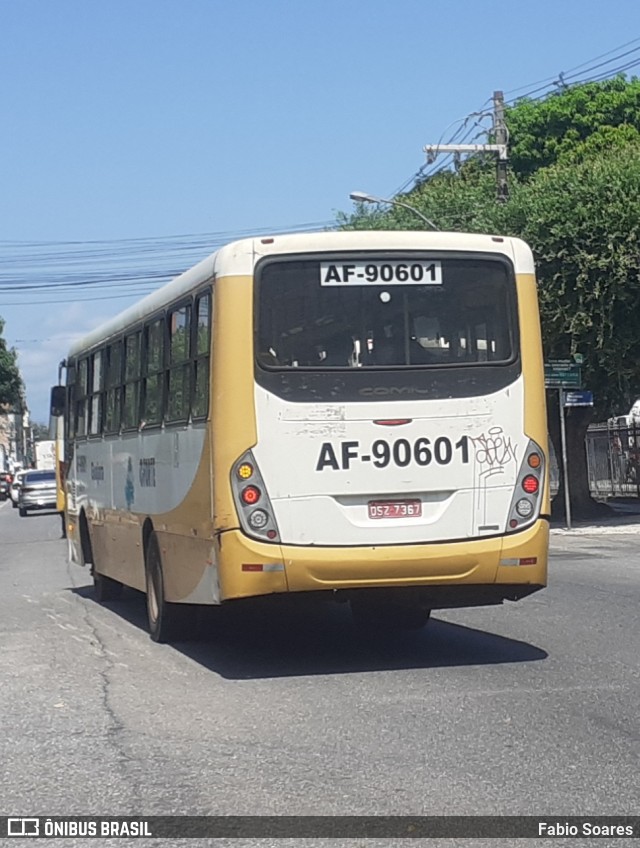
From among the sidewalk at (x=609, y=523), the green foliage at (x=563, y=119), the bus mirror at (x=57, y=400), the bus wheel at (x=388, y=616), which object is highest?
the green foliage at (x=563, y=119)

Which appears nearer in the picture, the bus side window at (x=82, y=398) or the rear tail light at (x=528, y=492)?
the rear tail light at (x=528, y=492)

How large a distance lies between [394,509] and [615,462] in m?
31.0

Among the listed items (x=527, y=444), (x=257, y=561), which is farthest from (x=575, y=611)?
(x=257, y=561)

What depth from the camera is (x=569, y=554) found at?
71.3 feet

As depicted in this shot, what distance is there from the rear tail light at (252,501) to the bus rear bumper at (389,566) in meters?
0.08

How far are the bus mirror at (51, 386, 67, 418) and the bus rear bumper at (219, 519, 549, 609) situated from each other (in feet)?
28.6

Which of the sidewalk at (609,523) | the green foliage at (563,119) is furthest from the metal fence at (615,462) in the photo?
the green foliage at (563,119)

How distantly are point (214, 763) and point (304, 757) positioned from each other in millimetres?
472

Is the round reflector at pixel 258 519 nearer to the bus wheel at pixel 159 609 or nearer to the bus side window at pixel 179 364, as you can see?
the bus side window at pixel 179 364

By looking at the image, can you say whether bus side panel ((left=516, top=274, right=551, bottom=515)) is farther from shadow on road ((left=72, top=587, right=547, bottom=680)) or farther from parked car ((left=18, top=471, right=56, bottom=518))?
parked car ((left=18, top=471, right=56, bottom=518))

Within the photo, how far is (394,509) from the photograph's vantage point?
9.80 meters

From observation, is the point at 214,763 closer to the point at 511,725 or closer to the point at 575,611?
the point at 511,725

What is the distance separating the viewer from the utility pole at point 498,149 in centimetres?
3059

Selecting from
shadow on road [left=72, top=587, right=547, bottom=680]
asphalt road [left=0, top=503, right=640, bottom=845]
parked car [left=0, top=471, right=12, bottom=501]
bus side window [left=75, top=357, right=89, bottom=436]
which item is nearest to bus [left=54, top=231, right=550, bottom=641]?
shadow on road [left=72, top=587, right=547, bottom=680]
